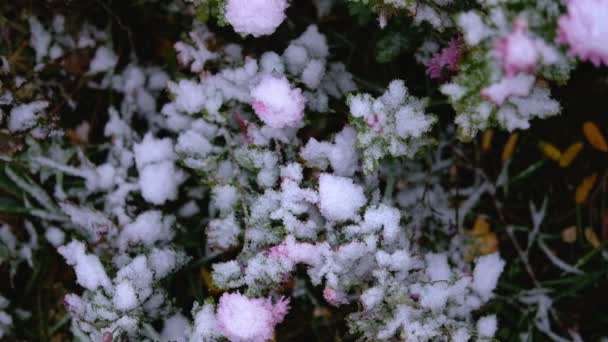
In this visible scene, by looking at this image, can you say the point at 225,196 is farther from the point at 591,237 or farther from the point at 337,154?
the point at 591,237

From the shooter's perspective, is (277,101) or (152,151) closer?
(277,101)

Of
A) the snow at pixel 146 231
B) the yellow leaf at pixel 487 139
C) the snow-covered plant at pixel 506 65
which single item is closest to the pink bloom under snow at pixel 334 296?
the snow-covered plant at pixel 506 65

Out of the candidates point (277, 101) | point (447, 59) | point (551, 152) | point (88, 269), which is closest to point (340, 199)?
point (277, 101)

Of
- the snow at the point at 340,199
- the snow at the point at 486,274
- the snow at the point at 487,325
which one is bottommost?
the snow at the point at 487,325

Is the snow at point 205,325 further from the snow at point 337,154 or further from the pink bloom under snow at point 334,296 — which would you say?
the snow at point 337,154

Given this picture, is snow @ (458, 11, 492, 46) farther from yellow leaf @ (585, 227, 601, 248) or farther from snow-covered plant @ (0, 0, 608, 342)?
yellow leaf @ (585, 227, 601, 248)
